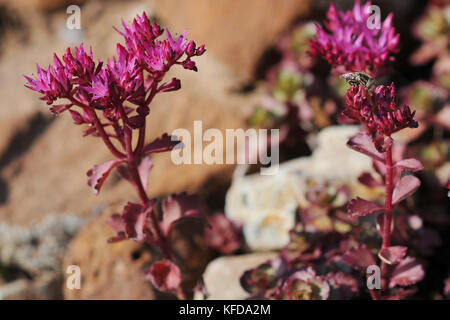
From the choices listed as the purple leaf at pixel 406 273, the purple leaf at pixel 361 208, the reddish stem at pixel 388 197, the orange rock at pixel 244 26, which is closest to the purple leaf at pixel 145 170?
the purple leaf at pixel 361 208

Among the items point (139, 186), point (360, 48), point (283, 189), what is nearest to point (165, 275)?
point (139, 186)

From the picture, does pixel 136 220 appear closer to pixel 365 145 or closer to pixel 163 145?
pixel 163 145

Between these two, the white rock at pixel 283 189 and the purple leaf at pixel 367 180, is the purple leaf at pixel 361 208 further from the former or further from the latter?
the white rock at pixel 283 189

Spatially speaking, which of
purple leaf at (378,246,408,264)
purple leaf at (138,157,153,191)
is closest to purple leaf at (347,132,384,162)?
purple leaf at (378,246,408,264)

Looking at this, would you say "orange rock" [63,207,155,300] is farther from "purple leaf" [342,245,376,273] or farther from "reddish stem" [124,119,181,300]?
"purple leaf" [342,245,376,273]
